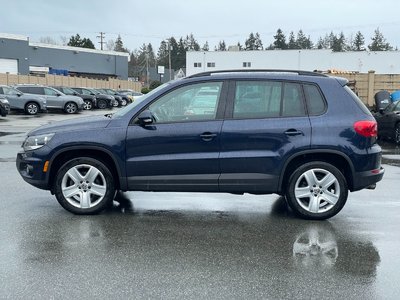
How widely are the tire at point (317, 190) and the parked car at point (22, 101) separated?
24631mm

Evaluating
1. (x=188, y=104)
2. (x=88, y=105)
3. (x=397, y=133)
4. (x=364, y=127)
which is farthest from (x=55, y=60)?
(x=364, y=127)

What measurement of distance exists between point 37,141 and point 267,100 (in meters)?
3.03

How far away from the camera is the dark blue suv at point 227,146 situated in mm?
5977

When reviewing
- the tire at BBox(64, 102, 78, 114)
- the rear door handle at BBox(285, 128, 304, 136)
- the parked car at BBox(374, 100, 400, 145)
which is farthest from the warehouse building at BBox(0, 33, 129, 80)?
the rear door handle at BBox(285, 128, 304, 136)

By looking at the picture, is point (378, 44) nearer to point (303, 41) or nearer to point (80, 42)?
point (303, 41)

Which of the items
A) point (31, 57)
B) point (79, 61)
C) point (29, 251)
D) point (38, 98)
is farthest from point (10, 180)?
point (79, 61)

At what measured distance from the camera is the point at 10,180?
848 centimetres

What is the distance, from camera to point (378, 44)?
115 metres

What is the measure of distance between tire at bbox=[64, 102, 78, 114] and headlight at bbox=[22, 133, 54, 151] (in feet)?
81.0

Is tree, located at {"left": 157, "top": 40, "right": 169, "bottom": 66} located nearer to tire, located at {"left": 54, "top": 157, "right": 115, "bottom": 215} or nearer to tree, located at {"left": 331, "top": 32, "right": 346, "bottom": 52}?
tree, located at {"left": 331, "top": 32, "right": 346, "bottom": 52}

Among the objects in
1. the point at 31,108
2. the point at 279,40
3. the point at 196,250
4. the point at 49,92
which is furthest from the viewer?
the point at 279,40

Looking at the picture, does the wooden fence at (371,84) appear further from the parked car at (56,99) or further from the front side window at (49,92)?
the front side window at (49,92)

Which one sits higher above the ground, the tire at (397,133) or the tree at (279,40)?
the tree at (279,40)

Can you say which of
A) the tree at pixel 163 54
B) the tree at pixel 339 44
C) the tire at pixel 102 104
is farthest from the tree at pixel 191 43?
the tire at pixel 102 104
